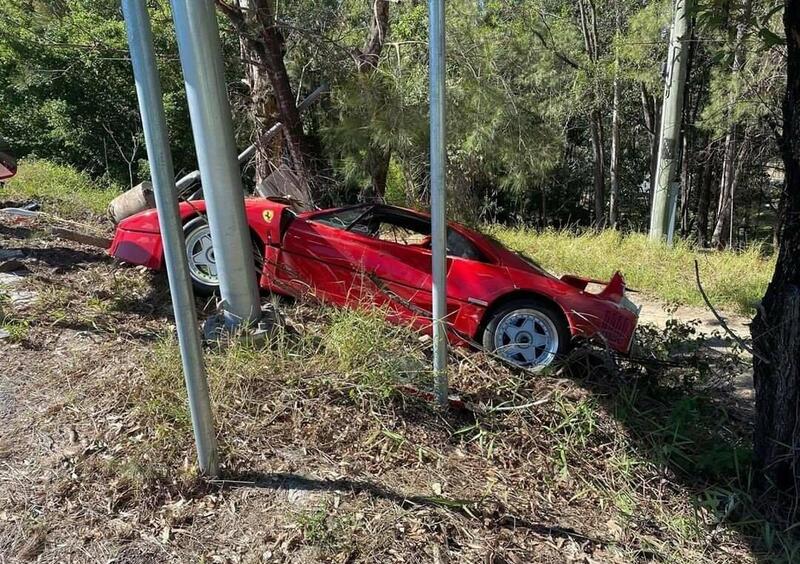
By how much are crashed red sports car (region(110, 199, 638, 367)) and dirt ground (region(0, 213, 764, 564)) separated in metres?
1.25

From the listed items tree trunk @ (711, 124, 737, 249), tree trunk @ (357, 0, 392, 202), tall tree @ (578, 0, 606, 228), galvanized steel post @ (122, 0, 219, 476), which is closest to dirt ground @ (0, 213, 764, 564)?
galvanized steel post @ (122, 0, 219, 476)

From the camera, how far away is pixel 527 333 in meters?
4.95

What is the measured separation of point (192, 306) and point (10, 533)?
4.24ft

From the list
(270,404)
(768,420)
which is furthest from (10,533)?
(768,420)

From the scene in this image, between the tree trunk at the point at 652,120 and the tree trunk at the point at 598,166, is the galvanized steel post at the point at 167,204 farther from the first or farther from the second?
the tree trunk at the point at 598,166

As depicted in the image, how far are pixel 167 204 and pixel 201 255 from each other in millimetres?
2844

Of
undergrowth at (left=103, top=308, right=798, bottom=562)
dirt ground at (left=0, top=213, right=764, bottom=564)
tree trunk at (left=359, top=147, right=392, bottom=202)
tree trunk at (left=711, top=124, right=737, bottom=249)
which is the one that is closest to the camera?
dirt ground at (left=0, top=213, right=764, bottom=564)

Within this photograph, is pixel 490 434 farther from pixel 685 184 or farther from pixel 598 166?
pixel 685 184

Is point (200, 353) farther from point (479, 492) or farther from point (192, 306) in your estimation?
point (479, 492)

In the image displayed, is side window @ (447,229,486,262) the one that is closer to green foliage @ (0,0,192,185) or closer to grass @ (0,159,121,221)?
grass @ (0,159,121,221)

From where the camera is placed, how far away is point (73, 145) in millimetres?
17250

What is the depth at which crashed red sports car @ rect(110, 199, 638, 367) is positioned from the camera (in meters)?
4.90

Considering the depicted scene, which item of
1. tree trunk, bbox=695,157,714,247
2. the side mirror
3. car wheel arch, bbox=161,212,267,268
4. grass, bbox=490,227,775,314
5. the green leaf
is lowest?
tree trunk, bbox=695,157,714,247

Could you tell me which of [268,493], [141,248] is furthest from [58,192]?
[268,493]
